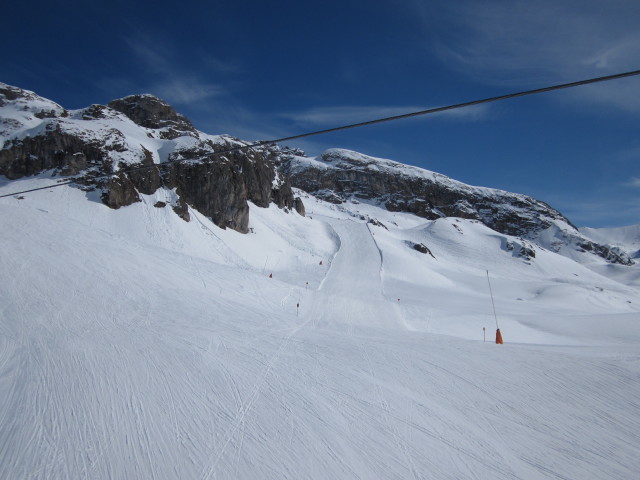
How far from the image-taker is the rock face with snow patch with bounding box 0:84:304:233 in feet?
97.0

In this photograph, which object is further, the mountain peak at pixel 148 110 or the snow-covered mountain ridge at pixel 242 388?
the mountain peak at pixel 148 110

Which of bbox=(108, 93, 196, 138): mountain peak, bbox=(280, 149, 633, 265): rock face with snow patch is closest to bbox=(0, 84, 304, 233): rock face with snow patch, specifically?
bbox=(108, 93, 196, 138): mountain peak

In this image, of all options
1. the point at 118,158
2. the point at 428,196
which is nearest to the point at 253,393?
the point at 118,158

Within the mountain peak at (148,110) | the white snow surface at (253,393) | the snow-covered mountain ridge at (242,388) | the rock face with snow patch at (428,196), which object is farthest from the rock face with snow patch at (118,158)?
the rock face with snow patch at (428,196)

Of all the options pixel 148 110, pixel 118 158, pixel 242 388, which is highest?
pixel 148 110

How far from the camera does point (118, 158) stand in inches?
1217

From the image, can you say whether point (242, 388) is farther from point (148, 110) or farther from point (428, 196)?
point (428, 196)

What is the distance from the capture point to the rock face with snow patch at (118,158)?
1164 inches

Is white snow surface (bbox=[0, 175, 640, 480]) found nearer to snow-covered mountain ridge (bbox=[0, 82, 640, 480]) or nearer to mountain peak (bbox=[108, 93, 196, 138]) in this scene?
snow-covered mountain ridge (bbox=[0, 82, 640, 480])

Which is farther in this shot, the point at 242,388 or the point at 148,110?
the point at 148,110

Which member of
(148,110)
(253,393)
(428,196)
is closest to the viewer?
(253,393)

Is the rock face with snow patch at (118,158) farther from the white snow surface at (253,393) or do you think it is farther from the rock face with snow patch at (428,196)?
the rock face with snow patch at (428,196)

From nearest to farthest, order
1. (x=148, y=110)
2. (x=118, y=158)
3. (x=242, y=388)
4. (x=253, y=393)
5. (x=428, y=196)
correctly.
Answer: (x=253, y=393) < (x=242, y=388) < (x=118, y=158) < (x=148, y=110) < (x=428, y=196)

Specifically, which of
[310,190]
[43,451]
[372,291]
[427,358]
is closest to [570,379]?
[427,358]
